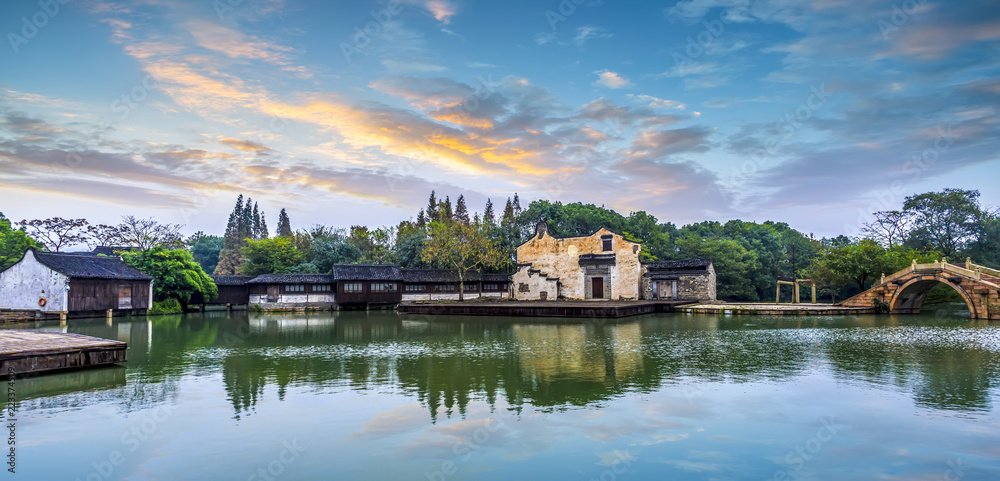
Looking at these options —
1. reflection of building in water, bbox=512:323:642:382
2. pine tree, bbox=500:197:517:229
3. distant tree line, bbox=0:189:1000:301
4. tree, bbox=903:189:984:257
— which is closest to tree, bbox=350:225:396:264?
distant tree line, bbox=0:189:1000:301

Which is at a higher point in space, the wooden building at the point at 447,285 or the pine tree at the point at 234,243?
the pine tree at the point at 234,243

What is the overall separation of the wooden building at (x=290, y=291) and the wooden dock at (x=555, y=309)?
661 cm

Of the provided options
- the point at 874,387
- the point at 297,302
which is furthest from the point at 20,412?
the point at 297,302

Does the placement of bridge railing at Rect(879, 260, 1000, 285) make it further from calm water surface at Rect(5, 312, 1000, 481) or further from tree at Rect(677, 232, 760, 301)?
tree at Rect(677, 232, 760, 301)

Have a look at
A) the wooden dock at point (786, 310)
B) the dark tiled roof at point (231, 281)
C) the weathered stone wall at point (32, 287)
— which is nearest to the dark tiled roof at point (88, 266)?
the weathered stone wall at point (32, 287)

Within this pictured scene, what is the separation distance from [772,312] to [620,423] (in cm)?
2713

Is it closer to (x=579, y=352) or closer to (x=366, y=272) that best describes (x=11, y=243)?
(x=366, y=272)

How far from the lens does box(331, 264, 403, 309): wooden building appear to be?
4228cm

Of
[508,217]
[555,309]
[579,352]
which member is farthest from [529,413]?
[508,217]

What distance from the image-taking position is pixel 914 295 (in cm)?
3216

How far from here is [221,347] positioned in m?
19.9

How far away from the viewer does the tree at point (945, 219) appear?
141 ft

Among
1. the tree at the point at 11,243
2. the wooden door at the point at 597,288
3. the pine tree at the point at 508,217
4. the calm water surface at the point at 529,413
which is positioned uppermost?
the pine tree at the point at 508,217

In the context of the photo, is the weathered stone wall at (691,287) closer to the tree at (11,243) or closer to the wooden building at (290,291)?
the wooden building at (290,291)
